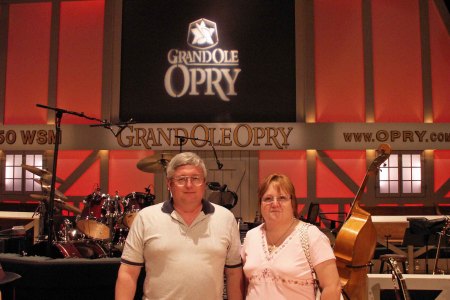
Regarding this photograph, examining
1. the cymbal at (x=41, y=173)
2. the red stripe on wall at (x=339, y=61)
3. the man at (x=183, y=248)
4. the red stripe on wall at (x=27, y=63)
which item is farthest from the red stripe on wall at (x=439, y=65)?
the man at (x=183, y=248)

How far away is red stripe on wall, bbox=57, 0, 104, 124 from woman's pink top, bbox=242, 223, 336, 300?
31.4 ft

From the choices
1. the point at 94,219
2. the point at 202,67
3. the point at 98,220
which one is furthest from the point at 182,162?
the point at 202,67

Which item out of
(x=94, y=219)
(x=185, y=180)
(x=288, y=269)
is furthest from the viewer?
(x=94, y=219)

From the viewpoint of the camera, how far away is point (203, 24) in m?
11.4

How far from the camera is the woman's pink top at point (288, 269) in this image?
2.30 m

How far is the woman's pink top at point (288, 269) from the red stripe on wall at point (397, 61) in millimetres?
9357

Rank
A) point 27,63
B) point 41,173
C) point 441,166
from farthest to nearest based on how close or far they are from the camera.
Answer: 1. point 27,63
2. point 441,166
3. point 41,173

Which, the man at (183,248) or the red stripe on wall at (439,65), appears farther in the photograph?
the red stripe on wall at (439,65)

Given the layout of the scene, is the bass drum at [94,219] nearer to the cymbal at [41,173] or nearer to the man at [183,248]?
the cymbal at [41,173]

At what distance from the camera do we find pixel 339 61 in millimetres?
11195

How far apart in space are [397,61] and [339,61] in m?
1.33

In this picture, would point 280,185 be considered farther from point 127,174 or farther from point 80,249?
point 127,174

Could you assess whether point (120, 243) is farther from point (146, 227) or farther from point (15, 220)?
point (146, 227)

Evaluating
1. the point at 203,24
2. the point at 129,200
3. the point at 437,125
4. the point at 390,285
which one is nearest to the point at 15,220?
the point at 129,200
